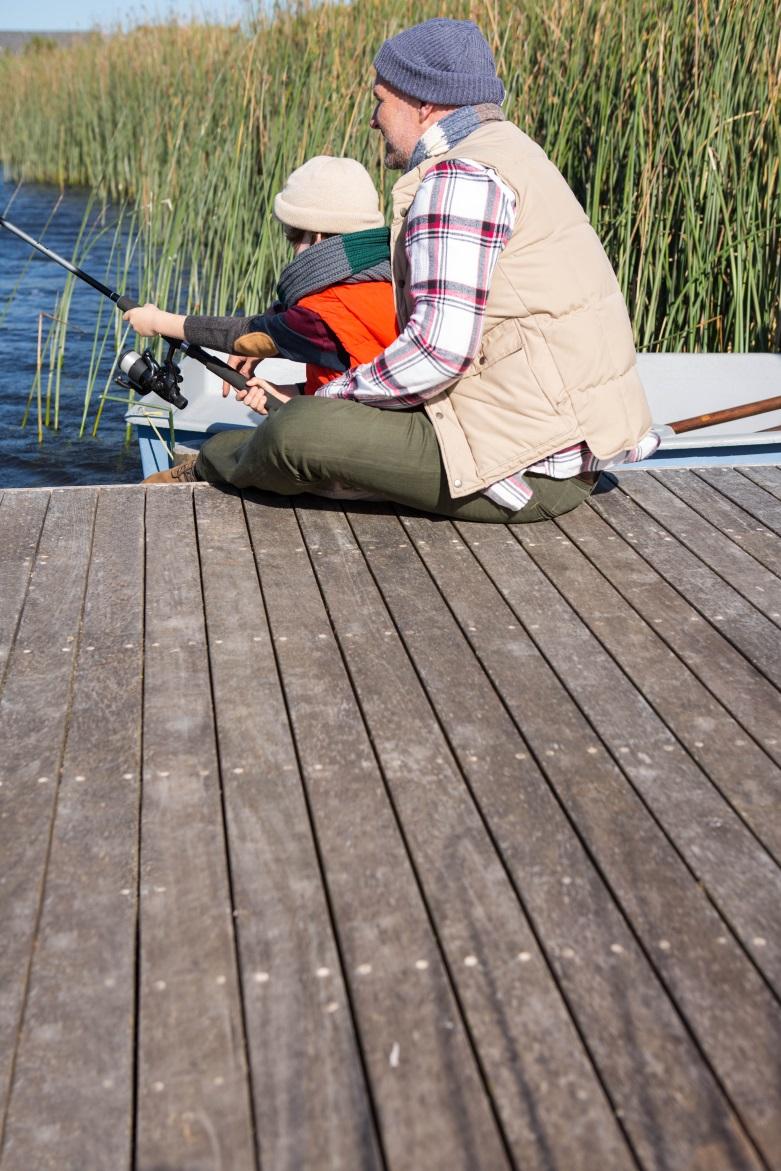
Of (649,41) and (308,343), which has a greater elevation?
(649,41)

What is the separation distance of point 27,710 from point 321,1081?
36.3 inches

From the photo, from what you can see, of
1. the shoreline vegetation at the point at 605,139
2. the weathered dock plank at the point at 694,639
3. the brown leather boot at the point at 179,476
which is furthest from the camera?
the shoreline vegetation at the point at 605,139

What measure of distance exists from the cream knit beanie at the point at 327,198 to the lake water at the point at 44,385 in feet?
8.25

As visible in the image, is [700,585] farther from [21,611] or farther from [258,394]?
[21,611]

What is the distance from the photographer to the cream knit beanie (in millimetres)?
2643

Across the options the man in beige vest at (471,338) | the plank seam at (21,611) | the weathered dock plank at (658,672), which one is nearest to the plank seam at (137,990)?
the plank seam at (21,611)

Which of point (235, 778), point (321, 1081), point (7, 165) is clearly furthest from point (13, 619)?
point (7, 165)

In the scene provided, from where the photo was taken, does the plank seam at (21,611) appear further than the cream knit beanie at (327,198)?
No

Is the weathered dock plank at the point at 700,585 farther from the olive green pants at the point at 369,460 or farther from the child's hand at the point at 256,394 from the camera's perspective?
the child's hand at the point at 256,394

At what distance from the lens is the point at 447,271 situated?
2404 millimetres

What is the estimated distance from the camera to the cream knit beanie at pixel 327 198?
2.64 m

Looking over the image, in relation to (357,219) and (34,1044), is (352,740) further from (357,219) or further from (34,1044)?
(357,219)

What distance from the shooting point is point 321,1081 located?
4.05 ft

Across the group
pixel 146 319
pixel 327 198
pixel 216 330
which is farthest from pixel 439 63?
pixel 146 319
